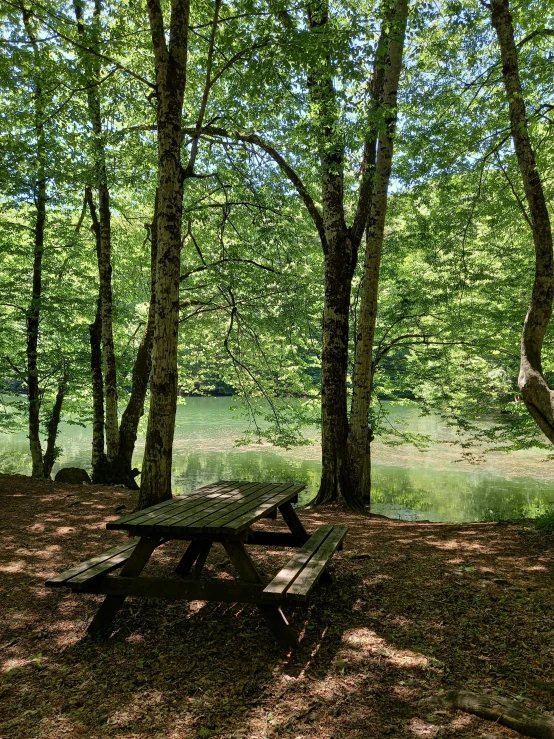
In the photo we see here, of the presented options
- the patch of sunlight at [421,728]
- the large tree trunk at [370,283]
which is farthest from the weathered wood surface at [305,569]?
the large tree trunk at [370,283]

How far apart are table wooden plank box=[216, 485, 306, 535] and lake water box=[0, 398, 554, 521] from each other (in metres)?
7.98

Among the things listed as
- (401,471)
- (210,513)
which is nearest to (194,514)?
(210,513)

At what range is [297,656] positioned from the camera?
2.60m

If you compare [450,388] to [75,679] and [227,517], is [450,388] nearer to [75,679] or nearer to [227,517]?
[227,517]

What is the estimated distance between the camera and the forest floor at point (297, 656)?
2.10 m

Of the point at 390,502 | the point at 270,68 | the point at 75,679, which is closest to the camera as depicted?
the point at 75,679

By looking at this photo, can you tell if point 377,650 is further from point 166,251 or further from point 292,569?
point 166,251

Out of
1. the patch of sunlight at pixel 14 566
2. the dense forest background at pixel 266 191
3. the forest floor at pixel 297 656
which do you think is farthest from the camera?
the dense forest background at pixel 266 191

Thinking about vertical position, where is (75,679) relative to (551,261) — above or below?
below

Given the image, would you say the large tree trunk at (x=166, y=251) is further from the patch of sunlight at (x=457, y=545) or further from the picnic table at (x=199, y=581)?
the patch of sunlight at (x=457, y=545)

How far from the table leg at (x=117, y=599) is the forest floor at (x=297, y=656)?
0.34 ft

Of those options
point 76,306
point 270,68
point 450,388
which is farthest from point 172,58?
point 450,388

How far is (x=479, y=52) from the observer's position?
272 inches

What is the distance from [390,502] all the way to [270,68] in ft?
35.9
